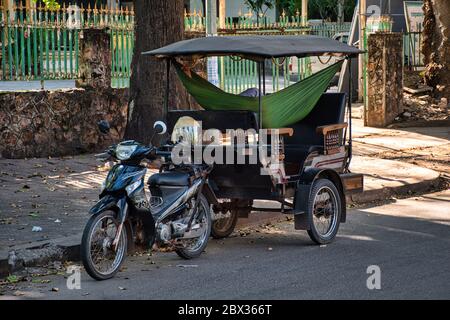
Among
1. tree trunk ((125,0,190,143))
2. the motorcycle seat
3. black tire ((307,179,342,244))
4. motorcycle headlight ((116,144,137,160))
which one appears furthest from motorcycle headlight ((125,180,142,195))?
tree trunk ((125,0,190,143))

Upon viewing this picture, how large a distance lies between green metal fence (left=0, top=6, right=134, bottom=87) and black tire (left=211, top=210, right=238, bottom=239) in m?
6.26

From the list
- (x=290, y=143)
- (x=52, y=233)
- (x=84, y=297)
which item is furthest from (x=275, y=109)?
(x=84, y=297)

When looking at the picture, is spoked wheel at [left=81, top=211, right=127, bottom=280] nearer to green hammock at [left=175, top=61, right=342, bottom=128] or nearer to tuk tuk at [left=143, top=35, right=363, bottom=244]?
tuk tuk at [left=143, top=35, right=363, bottom=244]

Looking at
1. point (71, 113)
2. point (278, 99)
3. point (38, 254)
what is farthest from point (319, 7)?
point (38, 254)

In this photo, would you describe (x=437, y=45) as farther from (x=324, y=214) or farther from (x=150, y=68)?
(x=324, y=214)

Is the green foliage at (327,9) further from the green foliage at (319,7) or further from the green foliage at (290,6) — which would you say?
the green foliage at (290,6)

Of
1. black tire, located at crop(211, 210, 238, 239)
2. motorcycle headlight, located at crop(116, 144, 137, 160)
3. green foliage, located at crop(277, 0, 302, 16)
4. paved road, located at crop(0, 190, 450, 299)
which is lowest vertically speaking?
paved road, located at crop(0, 190, 450, 299)

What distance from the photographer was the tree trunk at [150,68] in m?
Answer: 13.0

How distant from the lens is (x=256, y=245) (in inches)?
358

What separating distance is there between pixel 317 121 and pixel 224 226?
5.45ft

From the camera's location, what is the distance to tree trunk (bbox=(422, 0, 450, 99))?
20094 millimetres

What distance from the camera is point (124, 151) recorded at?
25.4ft

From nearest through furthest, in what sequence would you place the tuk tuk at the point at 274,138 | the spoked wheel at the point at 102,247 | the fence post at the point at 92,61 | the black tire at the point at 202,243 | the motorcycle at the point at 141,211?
1. the spoked wheel at the point at 102,247
2. the motorcycle at the point at 141,211
3. the black tire at the point at 202,243
4. the tuk tuk at the point at 274,138
5. the fence post at the point at 92,61

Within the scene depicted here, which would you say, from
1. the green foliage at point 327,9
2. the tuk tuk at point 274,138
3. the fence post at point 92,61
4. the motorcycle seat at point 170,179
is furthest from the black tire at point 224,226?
the green foliage at point 327,9
